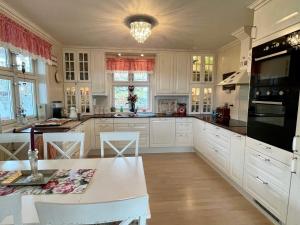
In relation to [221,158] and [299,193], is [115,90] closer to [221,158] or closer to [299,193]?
[221,158]

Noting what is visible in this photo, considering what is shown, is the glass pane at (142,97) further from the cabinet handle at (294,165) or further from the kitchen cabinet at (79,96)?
the cabinet handle at (294,165)

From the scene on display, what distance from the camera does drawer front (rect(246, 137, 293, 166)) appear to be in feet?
5.52

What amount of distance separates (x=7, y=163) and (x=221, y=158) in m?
2.75

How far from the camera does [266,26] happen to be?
202cm

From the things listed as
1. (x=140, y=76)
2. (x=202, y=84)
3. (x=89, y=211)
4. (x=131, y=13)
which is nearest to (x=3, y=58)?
(x=131, y=13)

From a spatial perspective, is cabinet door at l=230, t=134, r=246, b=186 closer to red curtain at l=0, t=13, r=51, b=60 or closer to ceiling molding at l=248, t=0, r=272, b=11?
ceiling molding at l=248, t=0, r=272, b=11

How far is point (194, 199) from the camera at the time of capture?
2389 millimetres

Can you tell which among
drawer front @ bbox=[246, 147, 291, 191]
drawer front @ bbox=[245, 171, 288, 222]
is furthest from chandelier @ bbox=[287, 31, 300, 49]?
drawer front @ bbox=[245, 171, 288, 222]

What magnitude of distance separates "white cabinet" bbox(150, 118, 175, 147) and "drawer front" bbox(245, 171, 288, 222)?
2.08 meters

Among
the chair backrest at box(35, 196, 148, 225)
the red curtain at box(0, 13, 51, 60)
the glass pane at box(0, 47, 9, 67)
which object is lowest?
the chair backrest at box(35, 196, 148, 225)

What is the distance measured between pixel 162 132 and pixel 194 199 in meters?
1.97

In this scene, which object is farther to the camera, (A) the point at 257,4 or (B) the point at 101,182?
(A) the point at 257,4

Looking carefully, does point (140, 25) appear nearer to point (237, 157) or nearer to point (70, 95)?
point (237, 157)

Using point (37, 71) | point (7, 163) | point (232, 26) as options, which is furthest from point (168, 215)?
point (37, 71)
